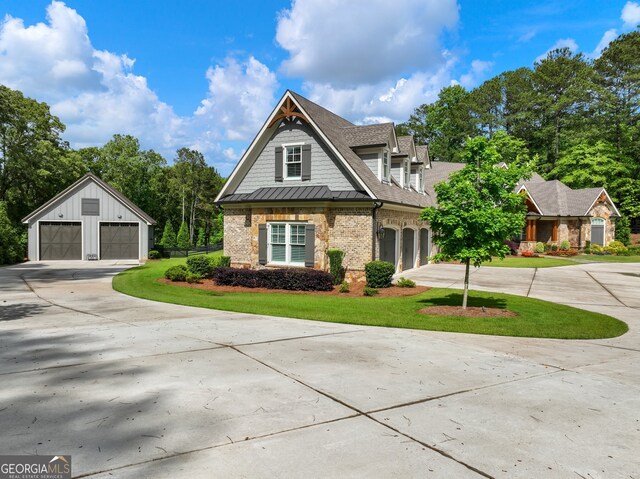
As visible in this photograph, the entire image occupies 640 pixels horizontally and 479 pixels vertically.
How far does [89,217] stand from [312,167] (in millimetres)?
20936

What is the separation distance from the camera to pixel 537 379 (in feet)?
21.5

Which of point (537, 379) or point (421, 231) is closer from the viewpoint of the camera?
point (537, 379)

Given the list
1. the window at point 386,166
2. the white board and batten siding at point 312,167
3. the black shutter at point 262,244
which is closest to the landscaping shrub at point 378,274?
the white board and batten siding at point 312,167

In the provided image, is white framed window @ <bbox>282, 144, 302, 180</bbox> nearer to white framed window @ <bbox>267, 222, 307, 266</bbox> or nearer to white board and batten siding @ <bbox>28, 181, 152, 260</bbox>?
white framed window @ <bbox>267, 222, 307, 266</bbox>

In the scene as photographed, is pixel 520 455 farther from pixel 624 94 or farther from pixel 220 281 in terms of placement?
pixel 624 94

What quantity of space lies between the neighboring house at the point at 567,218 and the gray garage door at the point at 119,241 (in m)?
25.4

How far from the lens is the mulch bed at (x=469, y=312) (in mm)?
12023

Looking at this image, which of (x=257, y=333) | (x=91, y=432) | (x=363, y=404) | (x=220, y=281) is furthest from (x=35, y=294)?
(x=363, y=404)

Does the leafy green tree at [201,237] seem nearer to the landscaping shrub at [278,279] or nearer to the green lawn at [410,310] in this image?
the green lawn at [410,310]

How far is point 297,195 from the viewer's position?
766 inches

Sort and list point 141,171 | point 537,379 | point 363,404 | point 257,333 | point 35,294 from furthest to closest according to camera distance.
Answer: point 141,171 → point 35,294 → point 257,333 → point 537,379 → point 363,404

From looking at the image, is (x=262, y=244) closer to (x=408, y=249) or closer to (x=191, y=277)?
(x=191, y=277)

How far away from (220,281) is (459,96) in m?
57.7

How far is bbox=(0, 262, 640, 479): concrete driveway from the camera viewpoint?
13.4ft
